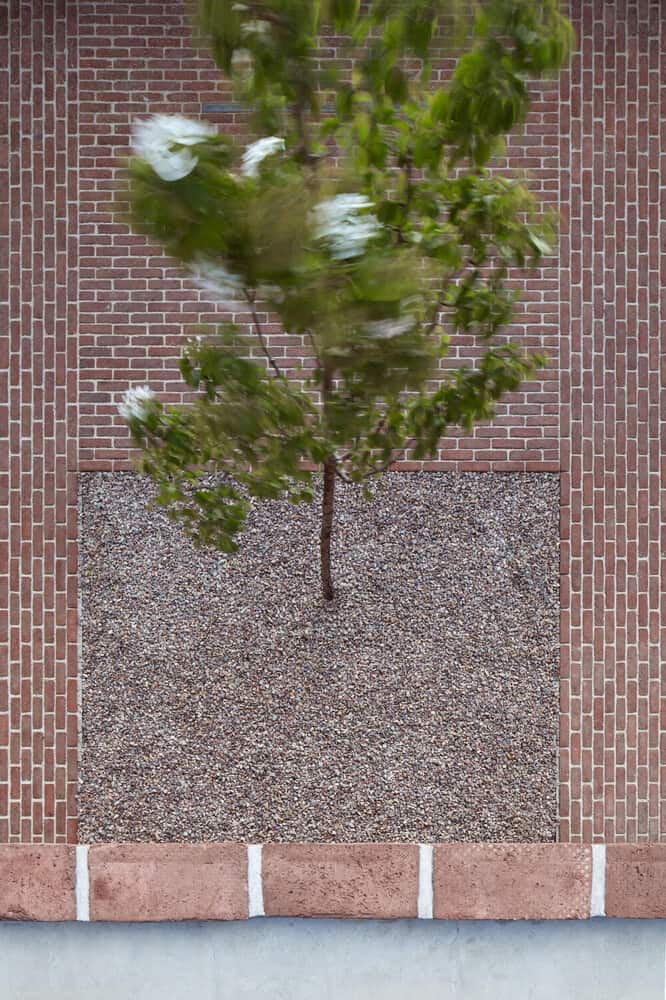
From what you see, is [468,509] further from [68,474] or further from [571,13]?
[571,13]

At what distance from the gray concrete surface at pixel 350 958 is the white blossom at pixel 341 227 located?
11.6 feet

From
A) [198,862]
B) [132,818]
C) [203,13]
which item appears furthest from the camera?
[132,818]

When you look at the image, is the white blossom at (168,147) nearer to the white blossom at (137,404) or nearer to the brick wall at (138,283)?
the white blossom at (137,404)

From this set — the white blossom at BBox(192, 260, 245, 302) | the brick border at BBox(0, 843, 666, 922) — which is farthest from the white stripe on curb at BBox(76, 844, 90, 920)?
the white blossom at BBox(192, 260, 245, 302)

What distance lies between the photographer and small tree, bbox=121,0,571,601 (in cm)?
147

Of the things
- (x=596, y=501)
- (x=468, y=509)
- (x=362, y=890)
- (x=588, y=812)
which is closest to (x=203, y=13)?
(x=468, y=509)

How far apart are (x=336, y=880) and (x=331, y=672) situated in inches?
40.6

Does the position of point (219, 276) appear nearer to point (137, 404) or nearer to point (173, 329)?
point (137, 404)

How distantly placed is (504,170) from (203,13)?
3181mm

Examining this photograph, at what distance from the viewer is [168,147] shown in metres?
1.40

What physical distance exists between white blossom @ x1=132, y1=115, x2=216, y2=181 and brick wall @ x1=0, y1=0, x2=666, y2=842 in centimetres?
281

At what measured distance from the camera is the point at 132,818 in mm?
4062

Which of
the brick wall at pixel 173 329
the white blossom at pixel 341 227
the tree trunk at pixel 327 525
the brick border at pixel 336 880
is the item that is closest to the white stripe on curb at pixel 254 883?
the brick border at pixel 336 880

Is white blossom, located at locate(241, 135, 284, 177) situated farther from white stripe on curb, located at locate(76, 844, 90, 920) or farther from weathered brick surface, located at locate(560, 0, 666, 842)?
white stripe on curb, located at locate(76, 844, 90, 920)
